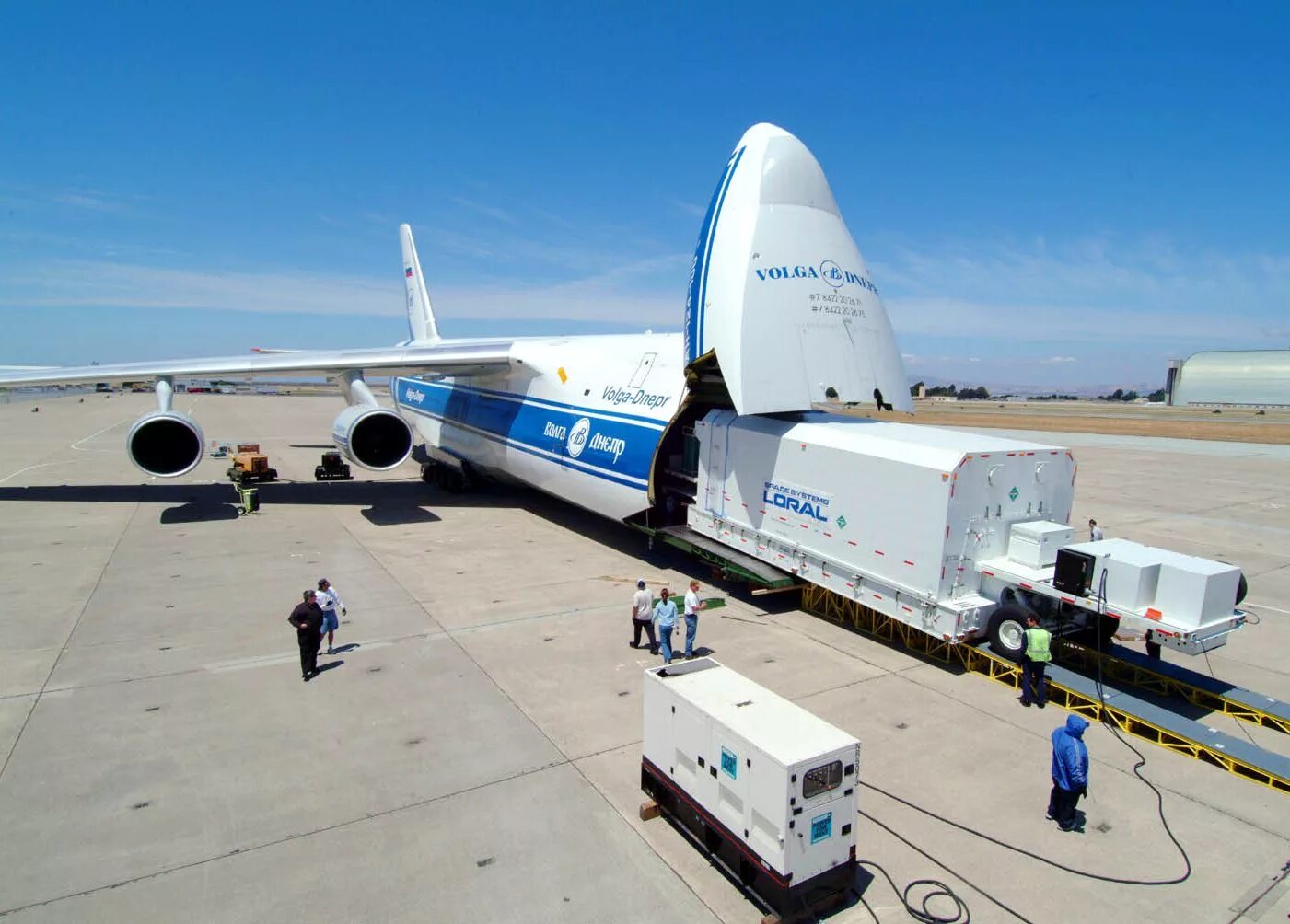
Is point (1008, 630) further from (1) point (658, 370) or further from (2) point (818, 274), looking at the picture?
(1) point (658, 370)

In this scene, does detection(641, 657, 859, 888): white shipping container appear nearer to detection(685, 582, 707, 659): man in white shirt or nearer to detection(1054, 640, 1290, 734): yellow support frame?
detection(685, 582, 707, 659): man in white shirt

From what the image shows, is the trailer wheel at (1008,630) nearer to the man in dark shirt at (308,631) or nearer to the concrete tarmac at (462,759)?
the concrete tarmac at (462,759)

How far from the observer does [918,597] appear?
380 inches

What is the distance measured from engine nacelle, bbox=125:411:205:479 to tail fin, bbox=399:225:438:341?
11888 mm

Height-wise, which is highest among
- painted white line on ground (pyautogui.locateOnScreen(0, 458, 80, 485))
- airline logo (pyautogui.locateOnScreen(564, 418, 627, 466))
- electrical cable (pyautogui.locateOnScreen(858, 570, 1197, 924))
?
airline logo (pyautogui.locateOnScreen(564, 418, 627, 466))

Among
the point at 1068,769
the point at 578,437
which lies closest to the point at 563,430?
the point at 578,437

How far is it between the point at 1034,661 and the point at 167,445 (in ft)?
61.6

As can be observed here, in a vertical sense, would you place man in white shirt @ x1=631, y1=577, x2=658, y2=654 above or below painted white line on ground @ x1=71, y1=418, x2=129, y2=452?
above

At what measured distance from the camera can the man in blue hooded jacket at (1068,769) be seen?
610cm

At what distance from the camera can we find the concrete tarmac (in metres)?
5.62

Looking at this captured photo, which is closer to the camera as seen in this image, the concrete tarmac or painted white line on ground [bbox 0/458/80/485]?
the concrete tarmac

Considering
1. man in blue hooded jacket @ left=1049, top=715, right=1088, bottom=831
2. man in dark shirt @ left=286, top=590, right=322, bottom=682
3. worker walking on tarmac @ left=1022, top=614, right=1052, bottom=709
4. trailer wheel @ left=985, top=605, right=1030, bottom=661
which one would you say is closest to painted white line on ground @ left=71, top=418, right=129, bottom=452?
man in dark shirt @ left=286, top=590, right=322, bottom=682

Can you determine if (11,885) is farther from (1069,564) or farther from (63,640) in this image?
(1069,564)

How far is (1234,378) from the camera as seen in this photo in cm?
11538
